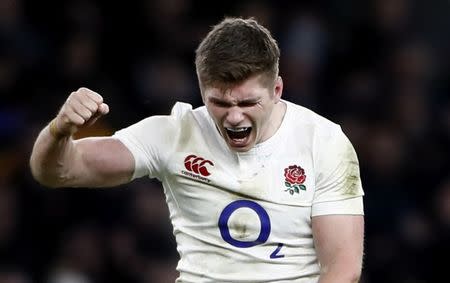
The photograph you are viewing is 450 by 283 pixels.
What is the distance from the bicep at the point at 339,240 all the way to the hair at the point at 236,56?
0.59 meters

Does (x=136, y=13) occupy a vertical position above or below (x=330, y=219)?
above

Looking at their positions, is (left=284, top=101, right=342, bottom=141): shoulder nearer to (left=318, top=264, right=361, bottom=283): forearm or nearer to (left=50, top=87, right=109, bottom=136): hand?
(left=318, top=264, right=361, bottom=283): forearm

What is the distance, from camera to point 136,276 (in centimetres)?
824

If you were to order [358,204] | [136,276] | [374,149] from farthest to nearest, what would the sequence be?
1. [374,149]
2. [136,276]
3. [358,204]

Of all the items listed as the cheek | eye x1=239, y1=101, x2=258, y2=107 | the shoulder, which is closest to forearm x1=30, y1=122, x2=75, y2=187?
the cheek

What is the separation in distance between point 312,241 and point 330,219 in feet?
0.55

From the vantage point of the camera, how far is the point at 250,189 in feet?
15.9

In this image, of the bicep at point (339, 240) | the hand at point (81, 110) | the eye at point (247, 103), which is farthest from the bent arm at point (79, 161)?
the bicep at point (339, 240)

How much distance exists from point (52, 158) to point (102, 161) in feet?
0.85

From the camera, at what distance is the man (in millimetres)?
4684

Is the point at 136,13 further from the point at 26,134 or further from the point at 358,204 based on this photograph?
the point at 358,204

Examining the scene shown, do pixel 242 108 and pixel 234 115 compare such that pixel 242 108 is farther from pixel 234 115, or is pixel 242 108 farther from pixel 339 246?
pixel 339 246

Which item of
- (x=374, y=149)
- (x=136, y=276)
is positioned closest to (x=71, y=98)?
(x=136, y=276)

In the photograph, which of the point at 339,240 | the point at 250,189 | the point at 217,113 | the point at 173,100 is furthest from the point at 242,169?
the point at 173,100
